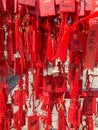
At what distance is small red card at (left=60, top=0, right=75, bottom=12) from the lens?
4.60 feet

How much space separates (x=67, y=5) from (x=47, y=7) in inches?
4.2

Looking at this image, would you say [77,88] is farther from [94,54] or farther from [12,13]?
[12,13]

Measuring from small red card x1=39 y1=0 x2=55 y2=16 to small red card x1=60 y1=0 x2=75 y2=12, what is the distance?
0.05 m

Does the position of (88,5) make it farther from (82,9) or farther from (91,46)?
(91,46)

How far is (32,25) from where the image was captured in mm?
1571

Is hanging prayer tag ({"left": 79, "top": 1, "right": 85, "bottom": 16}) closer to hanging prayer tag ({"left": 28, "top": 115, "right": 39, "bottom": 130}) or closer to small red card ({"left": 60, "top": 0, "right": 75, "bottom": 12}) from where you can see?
small red card ({"left": 60, "top": 0, "right": 75, "bottom": 12})

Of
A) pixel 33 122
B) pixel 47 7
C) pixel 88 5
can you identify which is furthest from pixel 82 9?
pixel 33 122

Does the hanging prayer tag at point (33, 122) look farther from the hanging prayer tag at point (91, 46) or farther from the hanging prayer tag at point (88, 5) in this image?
the hanging prayer tag at point (88, 5)

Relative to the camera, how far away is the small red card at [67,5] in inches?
55.2

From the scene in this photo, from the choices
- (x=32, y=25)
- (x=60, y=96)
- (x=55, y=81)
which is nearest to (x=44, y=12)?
(x=32, y=25)

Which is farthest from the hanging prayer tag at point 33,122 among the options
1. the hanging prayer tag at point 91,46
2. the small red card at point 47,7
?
the small red card at point 47,7

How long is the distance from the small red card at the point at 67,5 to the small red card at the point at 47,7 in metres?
0.05

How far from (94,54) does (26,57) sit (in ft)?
1.40

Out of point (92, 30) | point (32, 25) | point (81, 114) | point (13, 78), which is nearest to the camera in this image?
point (92, 30)
